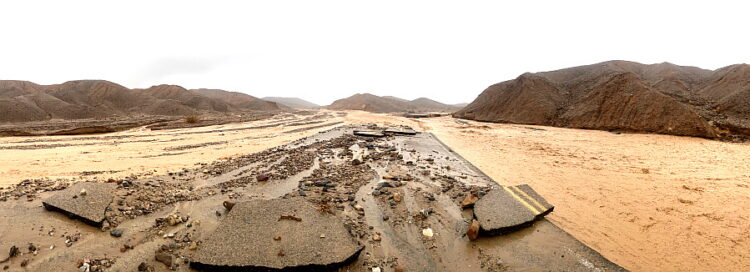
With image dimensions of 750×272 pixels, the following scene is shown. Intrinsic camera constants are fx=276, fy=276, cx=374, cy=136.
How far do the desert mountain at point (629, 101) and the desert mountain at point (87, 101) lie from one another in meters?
55.3

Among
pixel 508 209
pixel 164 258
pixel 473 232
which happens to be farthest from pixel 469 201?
pixel 164 258

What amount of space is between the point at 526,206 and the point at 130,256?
6475mm

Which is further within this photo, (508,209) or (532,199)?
(532,199)

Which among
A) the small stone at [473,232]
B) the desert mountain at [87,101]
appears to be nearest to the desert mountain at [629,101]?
the small stone at [473,232]

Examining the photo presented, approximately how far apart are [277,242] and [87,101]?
246 ft

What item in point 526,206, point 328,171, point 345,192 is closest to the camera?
point 526,206

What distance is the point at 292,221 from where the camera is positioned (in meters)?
4.32

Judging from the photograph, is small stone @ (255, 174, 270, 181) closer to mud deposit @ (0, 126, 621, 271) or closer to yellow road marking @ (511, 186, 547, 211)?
mud deposit @ (0, 126, 621, 271)

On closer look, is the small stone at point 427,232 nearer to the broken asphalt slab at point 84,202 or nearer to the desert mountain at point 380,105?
the broken asphalt slab at point 84,202

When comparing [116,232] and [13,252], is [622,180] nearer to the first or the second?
[116,232]

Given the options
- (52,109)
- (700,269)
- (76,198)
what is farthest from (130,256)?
(52,109)

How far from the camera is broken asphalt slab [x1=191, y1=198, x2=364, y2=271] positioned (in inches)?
133

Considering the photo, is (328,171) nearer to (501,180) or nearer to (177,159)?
(501,180)

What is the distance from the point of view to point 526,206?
540cm
